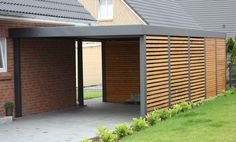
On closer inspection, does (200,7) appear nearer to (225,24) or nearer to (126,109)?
(225,24)

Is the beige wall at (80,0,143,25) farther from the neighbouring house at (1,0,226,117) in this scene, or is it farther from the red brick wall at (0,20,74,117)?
the red brick wall at (0,20,74,117)

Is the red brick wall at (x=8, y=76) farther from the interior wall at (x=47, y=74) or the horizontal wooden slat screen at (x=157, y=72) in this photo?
the horizontal wooden slat screen at (x=157, y=72)

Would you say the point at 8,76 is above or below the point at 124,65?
below

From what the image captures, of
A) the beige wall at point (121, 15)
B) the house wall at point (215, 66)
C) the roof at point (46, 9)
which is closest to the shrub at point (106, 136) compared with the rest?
the roof at point (46, 9)

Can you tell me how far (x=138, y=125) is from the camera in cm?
1181

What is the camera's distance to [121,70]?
2023 cm

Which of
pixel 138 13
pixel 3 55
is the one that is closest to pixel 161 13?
pixel 138 13

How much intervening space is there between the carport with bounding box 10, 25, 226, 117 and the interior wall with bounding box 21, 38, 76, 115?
9cm

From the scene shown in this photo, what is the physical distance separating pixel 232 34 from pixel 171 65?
63.0 ft

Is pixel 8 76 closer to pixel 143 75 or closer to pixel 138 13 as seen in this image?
pixel 143 75

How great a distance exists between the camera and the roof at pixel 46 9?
46.3 feet

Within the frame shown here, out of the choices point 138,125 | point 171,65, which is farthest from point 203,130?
point 171,65

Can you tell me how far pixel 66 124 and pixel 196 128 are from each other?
3.59m

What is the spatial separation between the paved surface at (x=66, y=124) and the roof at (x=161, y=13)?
10712mm
